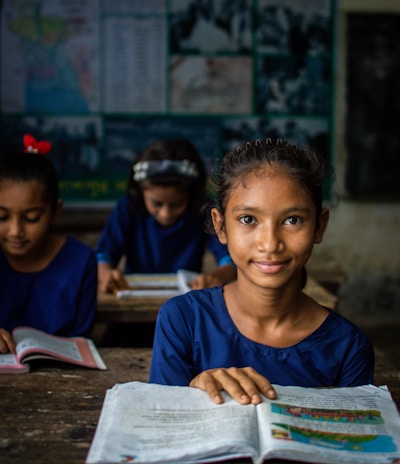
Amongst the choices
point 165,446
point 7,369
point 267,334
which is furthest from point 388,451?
point 7,369

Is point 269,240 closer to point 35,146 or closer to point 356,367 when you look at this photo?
point 356,367

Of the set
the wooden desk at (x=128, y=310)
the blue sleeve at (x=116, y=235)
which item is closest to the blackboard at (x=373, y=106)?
the blue sleeve at (x=116, y=235)

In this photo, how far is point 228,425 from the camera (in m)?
1.11

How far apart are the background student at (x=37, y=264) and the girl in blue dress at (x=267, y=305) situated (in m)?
0.73

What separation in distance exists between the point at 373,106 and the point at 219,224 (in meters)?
3.68

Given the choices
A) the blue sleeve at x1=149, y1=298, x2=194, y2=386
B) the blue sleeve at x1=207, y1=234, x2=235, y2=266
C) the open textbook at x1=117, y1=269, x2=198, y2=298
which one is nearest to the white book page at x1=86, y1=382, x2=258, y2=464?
the blue sleeve at x1=149, y1=298, x2=194, y2=386

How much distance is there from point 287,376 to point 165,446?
49 cm

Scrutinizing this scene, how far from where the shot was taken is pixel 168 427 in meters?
1.12

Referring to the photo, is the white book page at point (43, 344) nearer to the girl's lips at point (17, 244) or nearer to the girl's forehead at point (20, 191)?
the girl's lips at point (17, 244)

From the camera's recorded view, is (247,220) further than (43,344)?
No

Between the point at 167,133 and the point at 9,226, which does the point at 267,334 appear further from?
the point at 167,133

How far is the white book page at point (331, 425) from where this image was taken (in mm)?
1066

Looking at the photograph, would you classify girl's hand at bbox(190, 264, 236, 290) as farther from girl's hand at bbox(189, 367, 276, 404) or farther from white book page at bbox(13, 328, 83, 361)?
girl's hand at bbox(189, 367, 276, 404)

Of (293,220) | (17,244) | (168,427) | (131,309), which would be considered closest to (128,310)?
(131,309)
